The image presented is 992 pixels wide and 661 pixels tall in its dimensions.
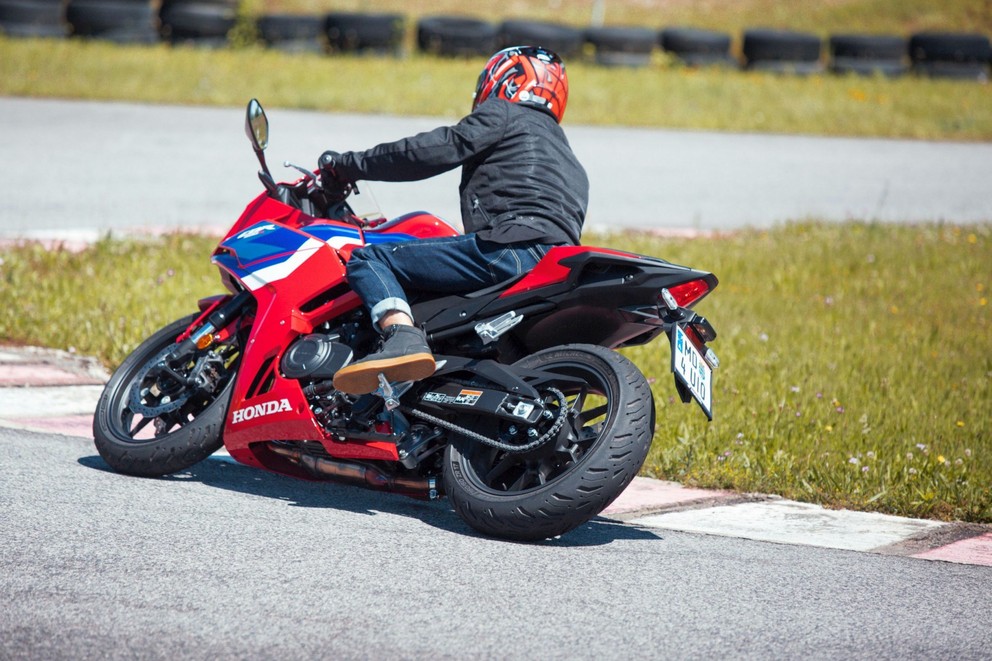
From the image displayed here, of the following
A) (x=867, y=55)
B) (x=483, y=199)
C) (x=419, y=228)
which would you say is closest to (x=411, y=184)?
(x=419, y=228)

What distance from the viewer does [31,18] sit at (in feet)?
61.4

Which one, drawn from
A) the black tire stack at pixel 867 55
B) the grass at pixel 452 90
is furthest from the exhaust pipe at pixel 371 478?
the black tire stack at pixel 867 55

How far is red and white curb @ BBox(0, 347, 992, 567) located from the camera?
4.80m

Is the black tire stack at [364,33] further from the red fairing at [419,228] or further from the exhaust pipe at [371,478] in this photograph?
the exhaust pipe at [371,478]

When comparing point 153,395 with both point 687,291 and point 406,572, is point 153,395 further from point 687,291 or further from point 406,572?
point 687,291

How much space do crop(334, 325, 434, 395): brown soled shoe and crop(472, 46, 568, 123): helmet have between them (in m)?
1.10

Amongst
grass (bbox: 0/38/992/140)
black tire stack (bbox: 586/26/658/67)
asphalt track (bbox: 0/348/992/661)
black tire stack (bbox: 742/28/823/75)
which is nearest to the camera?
asphalt track (bbox: 0/348/992/661)

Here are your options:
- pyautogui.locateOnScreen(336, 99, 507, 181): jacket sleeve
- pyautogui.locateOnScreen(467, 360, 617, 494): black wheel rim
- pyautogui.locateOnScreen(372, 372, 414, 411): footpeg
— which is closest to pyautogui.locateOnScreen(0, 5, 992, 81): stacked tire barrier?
pyautogui.locateOnScreen(336, 99, 507, 181): jacket sleeve

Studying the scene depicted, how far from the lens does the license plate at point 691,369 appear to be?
166 inches

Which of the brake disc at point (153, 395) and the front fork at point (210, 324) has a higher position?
the front fork at point (210, 324)

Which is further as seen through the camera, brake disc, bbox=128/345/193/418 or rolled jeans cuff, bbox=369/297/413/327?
brake disc, bbox=128/345/193/418

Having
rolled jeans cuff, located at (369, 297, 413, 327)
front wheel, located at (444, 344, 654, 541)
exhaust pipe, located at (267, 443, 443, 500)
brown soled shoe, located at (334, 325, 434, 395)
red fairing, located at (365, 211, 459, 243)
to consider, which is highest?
red fairing, located at (365, 211, 459, 243)

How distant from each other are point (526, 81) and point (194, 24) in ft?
51.9

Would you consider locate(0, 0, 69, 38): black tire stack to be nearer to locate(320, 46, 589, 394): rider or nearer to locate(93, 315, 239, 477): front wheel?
locate(93, 315, 239, 477): front wheel
